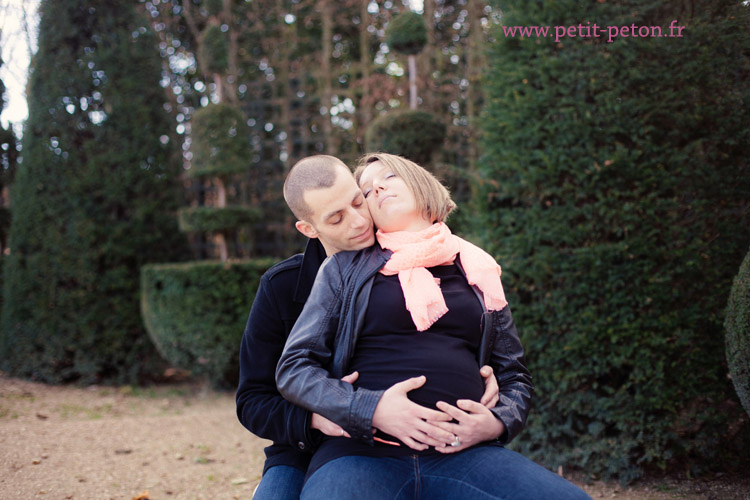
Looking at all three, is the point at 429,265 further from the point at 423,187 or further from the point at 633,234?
the point at 633,234

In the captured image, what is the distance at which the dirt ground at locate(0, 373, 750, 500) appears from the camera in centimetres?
312

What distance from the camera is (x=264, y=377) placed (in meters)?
2.04

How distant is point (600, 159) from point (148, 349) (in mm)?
5125

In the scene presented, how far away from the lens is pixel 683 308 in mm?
3119

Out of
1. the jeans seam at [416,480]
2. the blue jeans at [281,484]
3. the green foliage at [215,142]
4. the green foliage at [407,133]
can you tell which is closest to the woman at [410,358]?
the jeans seam at [416,480]

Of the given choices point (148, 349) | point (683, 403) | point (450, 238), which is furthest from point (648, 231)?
point (148, 349)

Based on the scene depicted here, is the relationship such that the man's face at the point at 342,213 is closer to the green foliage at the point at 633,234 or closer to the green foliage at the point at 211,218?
the green foliage at the point at 633,234

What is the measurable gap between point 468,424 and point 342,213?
2.66ft

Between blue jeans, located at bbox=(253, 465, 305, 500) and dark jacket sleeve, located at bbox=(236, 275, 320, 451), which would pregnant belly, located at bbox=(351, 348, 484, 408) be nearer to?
dark jacket sleeve, located at bbox=(236, 275, 320, 451)

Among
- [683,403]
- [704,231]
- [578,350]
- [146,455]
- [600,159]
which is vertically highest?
[600,159]

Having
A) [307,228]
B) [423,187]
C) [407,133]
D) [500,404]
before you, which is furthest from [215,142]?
[500,404]

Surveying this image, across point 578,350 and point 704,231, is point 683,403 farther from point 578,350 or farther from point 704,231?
point 704,231

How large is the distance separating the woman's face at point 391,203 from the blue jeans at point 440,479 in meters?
0.79

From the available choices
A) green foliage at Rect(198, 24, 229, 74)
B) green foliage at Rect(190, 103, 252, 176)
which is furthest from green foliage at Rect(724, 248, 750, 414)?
green foliage at Rect(198, 24, 229, 74)
